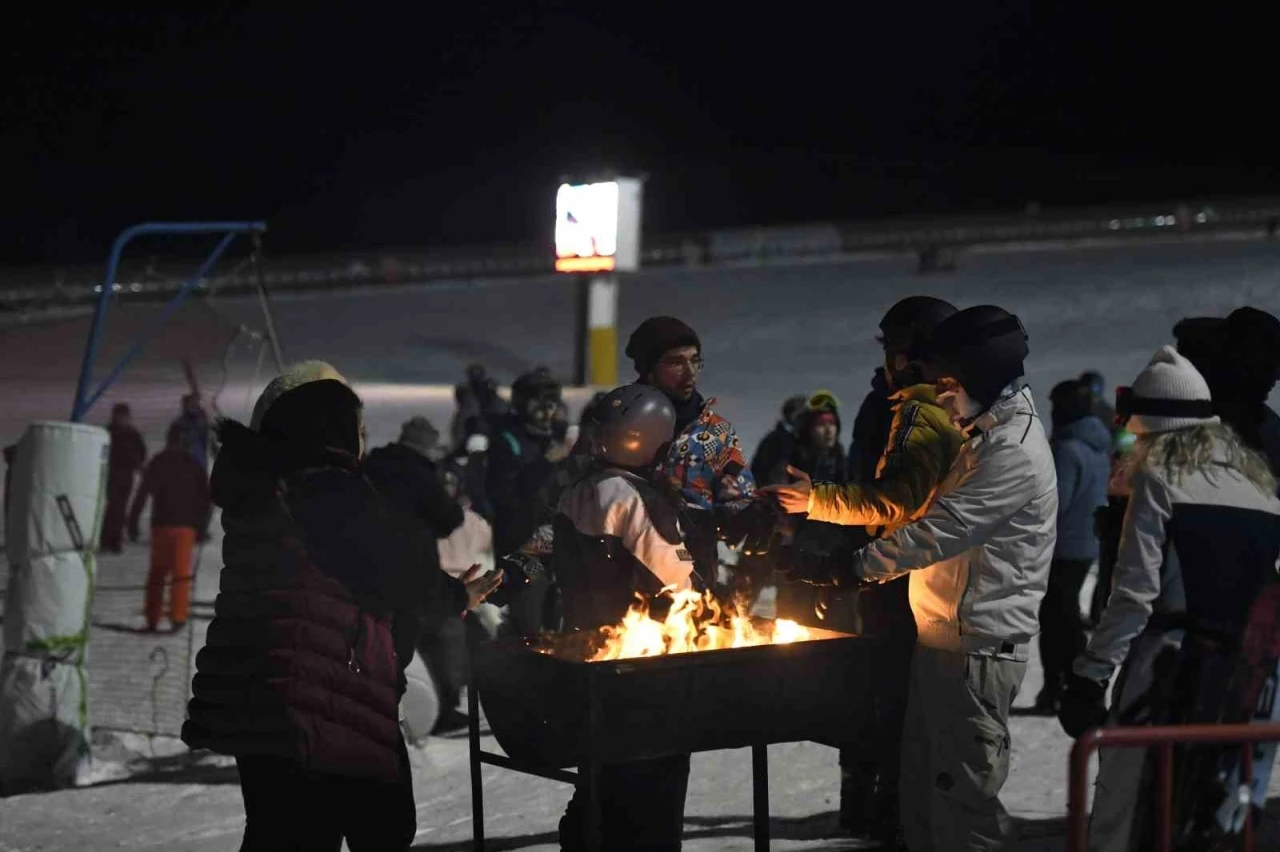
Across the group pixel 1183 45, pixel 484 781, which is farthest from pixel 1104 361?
pixel 1183 45

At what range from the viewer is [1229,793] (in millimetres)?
4312

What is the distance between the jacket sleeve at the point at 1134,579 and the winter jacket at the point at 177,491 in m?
8.88

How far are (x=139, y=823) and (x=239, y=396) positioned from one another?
11.6 ft

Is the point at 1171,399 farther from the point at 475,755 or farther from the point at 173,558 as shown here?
the point at 173,558

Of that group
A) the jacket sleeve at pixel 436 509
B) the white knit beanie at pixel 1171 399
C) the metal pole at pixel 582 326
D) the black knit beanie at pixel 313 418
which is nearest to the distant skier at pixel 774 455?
the white knit beanie at pixel 1171 399

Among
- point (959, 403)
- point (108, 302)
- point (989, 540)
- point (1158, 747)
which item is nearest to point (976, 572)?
point (989, 540)

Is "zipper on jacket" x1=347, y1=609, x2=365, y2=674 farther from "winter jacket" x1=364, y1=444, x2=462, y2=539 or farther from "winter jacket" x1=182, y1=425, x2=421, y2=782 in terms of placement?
"winter jacket" x1=364, y1=444, x2=462, y2=539

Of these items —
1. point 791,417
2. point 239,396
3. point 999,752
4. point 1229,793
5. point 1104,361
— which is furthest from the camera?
point 1104,361

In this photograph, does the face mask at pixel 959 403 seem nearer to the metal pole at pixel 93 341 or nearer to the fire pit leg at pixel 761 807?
the fire pit leg at pixel 761 807

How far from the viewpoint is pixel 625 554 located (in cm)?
514

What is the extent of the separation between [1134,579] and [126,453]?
36.4 ft

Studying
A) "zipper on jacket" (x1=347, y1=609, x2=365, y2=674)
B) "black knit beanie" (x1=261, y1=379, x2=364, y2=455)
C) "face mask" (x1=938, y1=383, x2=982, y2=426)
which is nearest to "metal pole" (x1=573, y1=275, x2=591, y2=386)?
"face mask" (x1=938, y1=383, x2=982, y2=426)

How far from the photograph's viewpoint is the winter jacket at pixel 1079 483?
8.79m

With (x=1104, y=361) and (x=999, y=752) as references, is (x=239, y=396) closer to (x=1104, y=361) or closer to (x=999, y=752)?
(x=999, y=752)
